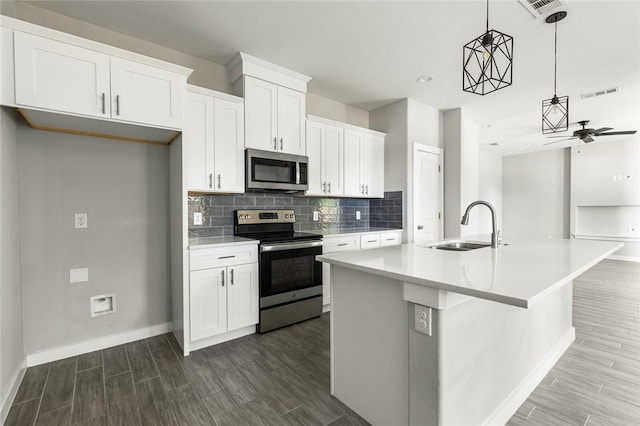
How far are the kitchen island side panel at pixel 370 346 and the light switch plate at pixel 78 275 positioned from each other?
214 cm

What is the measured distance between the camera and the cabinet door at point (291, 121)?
131 inches


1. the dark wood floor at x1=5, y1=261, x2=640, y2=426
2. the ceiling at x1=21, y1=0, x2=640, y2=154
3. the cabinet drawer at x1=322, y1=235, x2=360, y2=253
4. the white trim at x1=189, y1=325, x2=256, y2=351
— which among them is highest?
the ceiling at x1=21, y1=0, x2=640, y2=154

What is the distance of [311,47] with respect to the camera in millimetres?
2910

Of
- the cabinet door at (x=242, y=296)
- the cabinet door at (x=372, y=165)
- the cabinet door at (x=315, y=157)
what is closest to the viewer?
the cabinet door at (x=242, y=296)

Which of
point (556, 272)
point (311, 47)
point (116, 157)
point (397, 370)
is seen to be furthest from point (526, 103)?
point (116, 157)

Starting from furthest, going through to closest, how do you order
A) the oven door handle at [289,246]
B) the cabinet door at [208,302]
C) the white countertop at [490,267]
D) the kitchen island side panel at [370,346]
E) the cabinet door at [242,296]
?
the oven door handle at [289,246] → the cabinet door at [242,296] → the cabinet door at [208,302] → the kitchen island side panel at [370,346] → the white countertop at [490,267]

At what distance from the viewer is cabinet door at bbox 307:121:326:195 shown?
3660mm

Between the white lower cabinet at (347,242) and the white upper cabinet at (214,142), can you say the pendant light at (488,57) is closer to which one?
the white lower cabinet at (347,242)

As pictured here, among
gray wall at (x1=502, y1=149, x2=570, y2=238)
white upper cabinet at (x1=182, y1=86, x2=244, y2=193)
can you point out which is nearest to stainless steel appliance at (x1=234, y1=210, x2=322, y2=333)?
white upper cabinet at (x1=182, y1=86, x2=244, y2=193)

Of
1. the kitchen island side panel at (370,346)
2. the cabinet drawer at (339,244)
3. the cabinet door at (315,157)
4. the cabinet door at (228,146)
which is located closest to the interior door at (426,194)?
the cabinet drawer at (339,244)

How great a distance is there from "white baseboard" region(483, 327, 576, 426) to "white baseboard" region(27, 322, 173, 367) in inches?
108

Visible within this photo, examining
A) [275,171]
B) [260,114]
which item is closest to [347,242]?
[275,171]

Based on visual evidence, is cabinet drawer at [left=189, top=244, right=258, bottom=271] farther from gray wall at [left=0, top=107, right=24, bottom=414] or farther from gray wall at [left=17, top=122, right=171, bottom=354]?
gray wall at [left=0, top=107, right=24, bottom=414]

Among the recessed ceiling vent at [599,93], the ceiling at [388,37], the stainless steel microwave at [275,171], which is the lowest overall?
the stainless steel microwave at [275,171]
